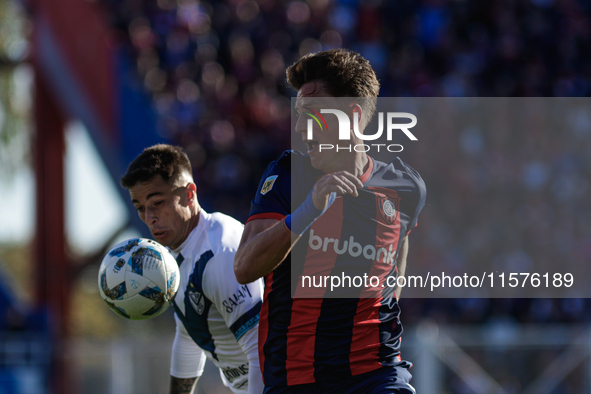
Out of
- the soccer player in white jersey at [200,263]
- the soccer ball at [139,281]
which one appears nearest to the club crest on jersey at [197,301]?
the soccer player in white jersey at [200,263]

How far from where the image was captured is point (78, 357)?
10.9 m

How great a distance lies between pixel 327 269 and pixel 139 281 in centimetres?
122

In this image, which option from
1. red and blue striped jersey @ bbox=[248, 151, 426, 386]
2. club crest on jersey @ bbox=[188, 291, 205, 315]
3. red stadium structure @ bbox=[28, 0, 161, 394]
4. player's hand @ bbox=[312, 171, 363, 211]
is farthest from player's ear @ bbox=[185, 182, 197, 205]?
red stadium structure @ bbox=[28, 0, 161, 394]

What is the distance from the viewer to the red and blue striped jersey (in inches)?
137

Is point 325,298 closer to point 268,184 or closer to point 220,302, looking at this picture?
point 268,184

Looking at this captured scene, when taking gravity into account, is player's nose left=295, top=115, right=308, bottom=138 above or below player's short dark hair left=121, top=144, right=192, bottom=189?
below

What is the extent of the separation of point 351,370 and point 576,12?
11.1 metres

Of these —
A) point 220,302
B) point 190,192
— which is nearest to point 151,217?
point 190,192

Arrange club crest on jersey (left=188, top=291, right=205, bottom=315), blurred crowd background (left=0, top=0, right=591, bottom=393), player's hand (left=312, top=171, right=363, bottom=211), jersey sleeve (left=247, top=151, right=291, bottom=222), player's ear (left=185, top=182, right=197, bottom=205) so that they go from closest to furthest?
player's hand (left=312, top=171, right=363, bottom=211)
jersey sleeve (left=247, top=151, right=291, bottom=222)
club crest on jersey (left=188, top=291, right=205, bottom=315)
player's ear (left=185, top=182, right=197, bottom=205)
blurred crowd background (left=0, top=0, right=591, bottom=393)

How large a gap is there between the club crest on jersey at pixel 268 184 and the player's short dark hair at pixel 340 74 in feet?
1.65

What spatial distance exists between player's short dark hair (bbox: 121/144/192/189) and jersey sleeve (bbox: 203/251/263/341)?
2.18ft

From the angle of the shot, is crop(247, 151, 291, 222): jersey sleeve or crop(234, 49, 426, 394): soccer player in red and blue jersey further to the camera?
crop(234, 49, 426, 394): soccer player in red and blue jersey

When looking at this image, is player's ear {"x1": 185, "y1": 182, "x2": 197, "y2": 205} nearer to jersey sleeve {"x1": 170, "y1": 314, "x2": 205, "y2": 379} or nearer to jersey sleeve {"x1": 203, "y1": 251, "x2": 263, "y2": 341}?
jersey sleeve {"x1": 203, "y1": 251, "x2": 263, "y2": 341}

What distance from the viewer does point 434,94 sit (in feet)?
39.0
